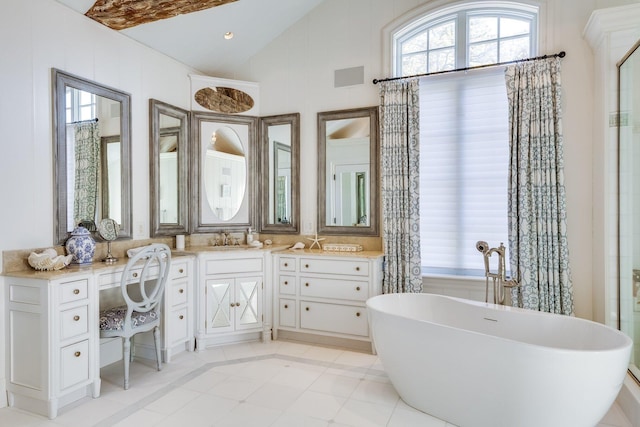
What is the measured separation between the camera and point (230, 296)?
3.69 m

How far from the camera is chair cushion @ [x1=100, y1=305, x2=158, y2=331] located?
277 cm

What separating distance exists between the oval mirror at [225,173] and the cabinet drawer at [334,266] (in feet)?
3.64

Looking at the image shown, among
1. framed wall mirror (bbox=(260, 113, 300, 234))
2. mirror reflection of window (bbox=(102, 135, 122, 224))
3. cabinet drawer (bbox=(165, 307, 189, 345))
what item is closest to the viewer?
mirror reflection of window (bbox=(102, 135, 122, 224))

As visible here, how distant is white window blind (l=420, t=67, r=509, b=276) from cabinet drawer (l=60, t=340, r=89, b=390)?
9.65 feet

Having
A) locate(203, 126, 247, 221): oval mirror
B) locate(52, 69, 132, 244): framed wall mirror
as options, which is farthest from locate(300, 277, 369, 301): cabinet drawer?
locate(52, 69, 132, 244): framed wall mirror

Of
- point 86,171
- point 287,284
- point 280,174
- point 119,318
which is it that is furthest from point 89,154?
point 287,284

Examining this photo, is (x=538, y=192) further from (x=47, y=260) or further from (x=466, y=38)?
(x=47, y=260)

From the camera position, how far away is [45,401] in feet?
7.97

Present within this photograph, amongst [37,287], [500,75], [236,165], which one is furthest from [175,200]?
[500,75]

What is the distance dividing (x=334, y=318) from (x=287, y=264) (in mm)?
708

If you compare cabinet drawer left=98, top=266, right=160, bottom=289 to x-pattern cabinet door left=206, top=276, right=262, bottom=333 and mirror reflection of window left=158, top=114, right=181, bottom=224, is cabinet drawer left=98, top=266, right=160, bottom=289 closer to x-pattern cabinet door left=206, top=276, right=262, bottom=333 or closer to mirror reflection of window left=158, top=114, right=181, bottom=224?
x-pattern cabinet door left=206, top=276, right=262, bottom=333

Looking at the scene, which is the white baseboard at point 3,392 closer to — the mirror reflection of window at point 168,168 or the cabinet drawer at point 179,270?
the cabinet drawer at point 179,270

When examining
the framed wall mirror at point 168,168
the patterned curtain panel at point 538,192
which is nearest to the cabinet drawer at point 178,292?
the framed wall mirror at point 168,168

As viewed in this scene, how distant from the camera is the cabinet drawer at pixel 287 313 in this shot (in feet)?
12.5
